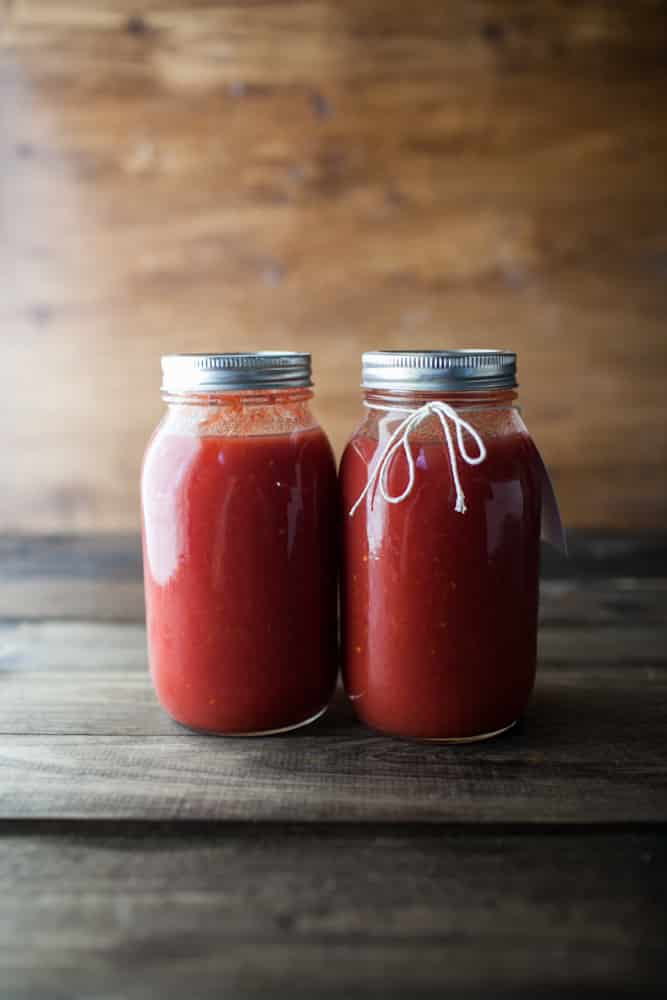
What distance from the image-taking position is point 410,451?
0.70 metres

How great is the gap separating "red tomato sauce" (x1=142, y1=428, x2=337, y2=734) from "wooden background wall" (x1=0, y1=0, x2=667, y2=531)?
0.72 m

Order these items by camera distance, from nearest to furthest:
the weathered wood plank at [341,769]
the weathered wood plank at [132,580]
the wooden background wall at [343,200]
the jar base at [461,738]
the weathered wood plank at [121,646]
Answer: the weathered wood plank at [341,769] < the jar base at [461,738] < the weathered wood plank at [121,646] < the weathered wood plank at [132,580] < the wooden background wall at [343,200]

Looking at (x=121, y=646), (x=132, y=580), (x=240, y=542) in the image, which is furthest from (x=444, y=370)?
(x=132, y=580)

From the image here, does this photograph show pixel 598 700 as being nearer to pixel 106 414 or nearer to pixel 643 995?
pixel 643 995

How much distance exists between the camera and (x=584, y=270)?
1.42 meters

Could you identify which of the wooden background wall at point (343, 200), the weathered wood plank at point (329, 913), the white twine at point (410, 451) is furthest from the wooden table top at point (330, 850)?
the wooden background wall at point (343, 200)

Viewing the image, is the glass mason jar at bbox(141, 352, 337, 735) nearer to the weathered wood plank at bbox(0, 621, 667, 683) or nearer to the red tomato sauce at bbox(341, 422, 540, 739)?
the red tomato sauce at bbox(341, 422, 540, 739)

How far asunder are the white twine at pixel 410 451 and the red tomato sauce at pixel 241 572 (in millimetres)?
63

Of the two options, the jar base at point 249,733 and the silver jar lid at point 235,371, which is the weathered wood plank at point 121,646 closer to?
the jar base at point 249,733

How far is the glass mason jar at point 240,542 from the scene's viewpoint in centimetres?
72

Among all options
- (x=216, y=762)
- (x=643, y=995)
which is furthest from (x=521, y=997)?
(x=216, y=762)

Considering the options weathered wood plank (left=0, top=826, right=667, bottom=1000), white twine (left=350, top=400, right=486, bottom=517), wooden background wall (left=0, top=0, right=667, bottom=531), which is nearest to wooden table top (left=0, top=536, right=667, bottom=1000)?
weathered wood plank (left=0, top=826, right=667, bottom=1000)

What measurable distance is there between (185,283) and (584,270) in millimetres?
602

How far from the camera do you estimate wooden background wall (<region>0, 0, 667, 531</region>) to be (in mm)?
1368
